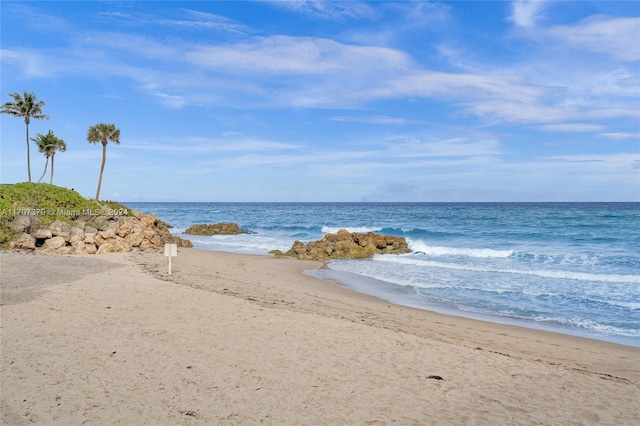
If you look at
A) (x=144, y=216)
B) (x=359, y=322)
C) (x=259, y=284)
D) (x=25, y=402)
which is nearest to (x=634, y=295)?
(x=359, y=322)

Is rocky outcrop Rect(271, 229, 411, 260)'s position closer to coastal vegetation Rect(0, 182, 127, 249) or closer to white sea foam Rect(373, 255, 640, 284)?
white sea foam Rect(373, 255, 640, 284)

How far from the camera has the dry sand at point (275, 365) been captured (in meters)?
5.69

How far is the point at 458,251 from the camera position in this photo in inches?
1236

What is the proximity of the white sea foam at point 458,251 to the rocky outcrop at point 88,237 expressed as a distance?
1803 centimetres

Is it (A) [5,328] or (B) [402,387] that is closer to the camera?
(B) [402,387]

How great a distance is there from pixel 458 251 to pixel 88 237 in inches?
903

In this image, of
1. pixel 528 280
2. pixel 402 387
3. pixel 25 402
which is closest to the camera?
pixel 25 402

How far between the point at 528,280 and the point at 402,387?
14.9m

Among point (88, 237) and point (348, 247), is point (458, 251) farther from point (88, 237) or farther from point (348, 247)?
point (88, 237)

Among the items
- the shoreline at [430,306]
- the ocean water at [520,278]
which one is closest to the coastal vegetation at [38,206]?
the ocean water at [520,278]

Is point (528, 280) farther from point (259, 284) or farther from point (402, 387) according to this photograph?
point (402, 387)

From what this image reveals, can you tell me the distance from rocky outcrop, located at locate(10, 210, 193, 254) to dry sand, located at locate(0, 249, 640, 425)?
744 cm

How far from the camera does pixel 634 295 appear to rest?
15992 mm

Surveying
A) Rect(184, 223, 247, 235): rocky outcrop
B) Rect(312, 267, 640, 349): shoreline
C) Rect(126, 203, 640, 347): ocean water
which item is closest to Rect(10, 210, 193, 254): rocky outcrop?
Rect(312, 267, 640, 349): shoreline
